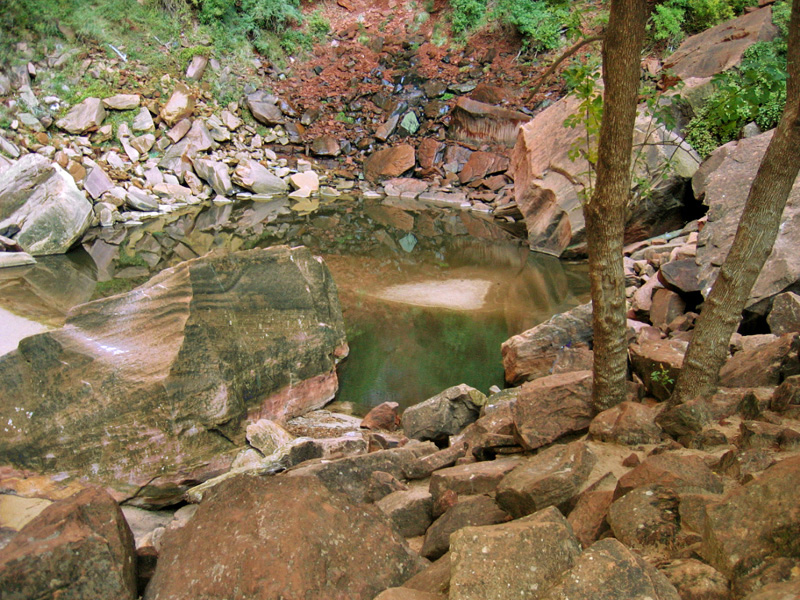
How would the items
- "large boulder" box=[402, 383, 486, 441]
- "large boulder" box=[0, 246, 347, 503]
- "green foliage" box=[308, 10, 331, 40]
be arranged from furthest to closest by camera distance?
"green foliage" box=[308, 10, 331, 40]
"large boulder" box=[402, 383, 486, 441]
"large boulder" box=[0, 246, 347, 503]

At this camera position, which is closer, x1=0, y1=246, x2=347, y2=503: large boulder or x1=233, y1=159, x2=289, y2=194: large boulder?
x1=0, y1=246, x2=347, y2=503: large boulder

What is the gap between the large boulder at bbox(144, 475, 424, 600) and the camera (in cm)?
209

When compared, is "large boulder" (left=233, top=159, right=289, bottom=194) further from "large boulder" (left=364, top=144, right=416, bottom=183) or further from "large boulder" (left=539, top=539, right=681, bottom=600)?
"large boulder" (left=539, top=539, right=681, bottom=600)

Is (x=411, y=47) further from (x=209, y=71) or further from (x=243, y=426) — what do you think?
(x=243, y=426)

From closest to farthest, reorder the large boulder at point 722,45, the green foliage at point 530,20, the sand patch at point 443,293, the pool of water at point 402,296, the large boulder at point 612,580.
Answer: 1. the large boulder at point 612,580
2. the pool of water at point 402,296
3. the sand patch at point 443,293
4. the large boulder at point 722,45
5. the green foliage at point 530,20

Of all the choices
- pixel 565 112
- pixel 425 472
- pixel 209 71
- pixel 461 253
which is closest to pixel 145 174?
pixel 209 71

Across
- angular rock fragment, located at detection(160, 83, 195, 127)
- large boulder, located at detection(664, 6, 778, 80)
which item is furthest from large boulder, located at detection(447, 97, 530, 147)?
angular rock fragment, located at detection(160, 83, 195, 127)

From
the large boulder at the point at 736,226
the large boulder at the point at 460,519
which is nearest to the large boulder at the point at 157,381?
the large boulder at the point at 460,519

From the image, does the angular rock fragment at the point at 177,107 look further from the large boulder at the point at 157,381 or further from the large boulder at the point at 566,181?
the large boulder at the point at 157,381

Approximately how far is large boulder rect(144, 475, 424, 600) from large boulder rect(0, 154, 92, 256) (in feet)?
36.3

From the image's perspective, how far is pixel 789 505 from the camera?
6.11 ft

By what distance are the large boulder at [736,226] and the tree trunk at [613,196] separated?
9.56 feet

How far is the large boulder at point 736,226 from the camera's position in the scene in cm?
574

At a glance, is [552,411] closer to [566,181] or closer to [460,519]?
[460,519]
